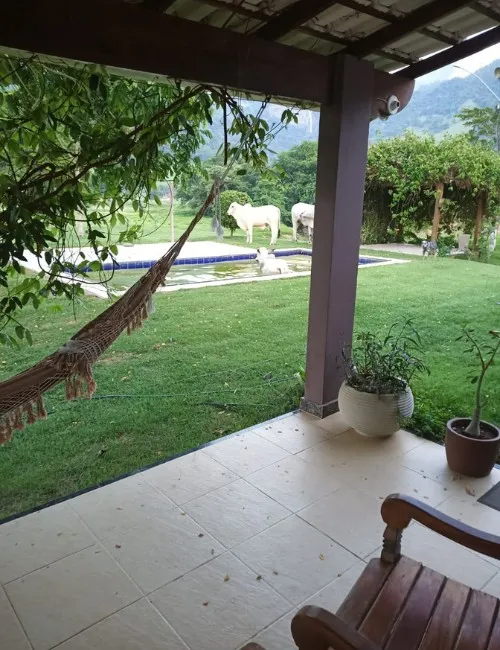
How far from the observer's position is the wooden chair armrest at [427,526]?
912 millimetres

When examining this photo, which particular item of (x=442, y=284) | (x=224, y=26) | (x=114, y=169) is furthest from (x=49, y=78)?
(x=442, y=284)

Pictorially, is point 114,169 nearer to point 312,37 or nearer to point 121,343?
point 312,37

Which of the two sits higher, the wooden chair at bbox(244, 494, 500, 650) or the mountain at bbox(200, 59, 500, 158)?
Result: the mountain at bbox(200, 59, 500, 158)

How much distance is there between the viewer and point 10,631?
1293 mm

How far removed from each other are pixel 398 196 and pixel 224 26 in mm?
Answer: 6632

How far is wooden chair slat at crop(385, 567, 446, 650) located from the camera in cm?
89

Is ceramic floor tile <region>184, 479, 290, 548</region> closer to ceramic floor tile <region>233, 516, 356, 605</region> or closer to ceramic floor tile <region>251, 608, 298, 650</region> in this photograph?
ceramic floor tile <region>233, 516, 356, 605</region>

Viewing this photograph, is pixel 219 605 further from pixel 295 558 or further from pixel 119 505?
pixel 119 505

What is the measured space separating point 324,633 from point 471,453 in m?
1.55

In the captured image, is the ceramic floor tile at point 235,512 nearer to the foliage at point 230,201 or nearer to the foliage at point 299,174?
the foliage at point 230,201

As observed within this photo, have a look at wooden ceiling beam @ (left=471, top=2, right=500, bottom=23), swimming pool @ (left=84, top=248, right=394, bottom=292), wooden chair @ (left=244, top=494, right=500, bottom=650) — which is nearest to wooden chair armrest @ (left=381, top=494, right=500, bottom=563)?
wooden chair @ (left=244, top=494, right=500, bottom=650)

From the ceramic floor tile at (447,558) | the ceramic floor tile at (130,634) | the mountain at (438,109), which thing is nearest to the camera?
the ceramic floor tile at (130,634)

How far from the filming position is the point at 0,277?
5.26ft

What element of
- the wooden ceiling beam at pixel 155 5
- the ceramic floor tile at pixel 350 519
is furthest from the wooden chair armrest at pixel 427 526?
the wooden ceiling beam at pixel 155 5
